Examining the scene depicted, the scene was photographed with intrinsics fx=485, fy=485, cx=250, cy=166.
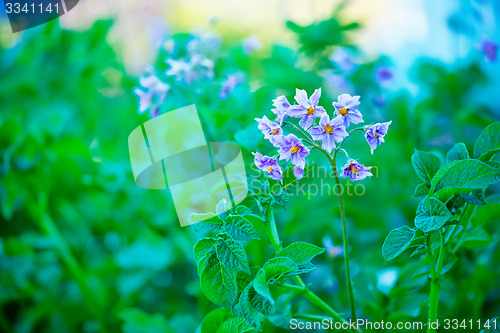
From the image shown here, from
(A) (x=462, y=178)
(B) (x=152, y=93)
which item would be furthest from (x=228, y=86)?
(A) (x=462, y=178)

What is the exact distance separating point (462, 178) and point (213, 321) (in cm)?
36

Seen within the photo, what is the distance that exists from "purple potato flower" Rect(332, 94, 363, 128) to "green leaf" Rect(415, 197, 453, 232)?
0.14 m

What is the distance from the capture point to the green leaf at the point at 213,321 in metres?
0.64

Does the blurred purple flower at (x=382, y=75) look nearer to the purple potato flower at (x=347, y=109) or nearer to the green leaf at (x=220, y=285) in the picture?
the purple potato flower at (x=347, y=109)

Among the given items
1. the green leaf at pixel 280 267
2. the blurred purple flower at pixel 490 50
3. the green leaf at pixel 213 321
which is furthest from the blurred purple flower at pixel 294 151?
→ the blurred purple flower at pixel 490 50

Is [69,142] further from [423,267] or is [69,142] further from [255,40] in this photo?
[423,267]

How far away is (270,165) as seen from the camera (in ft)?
2.01

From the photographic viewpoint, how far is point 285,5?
2.33m

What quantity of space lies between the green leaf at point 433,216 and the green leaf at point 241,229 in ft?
0.62

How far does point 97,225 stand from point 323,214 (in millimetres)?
827

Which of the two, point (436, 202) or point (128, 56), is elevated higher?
point (436, 202)

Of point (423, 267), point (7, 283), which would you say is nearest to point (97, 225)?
point (7, 283)

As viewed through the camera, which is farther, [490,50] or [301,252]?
Result: [490,50]

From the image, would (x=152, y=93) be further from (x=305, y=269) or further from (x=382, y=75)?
(x=382, y=75)
